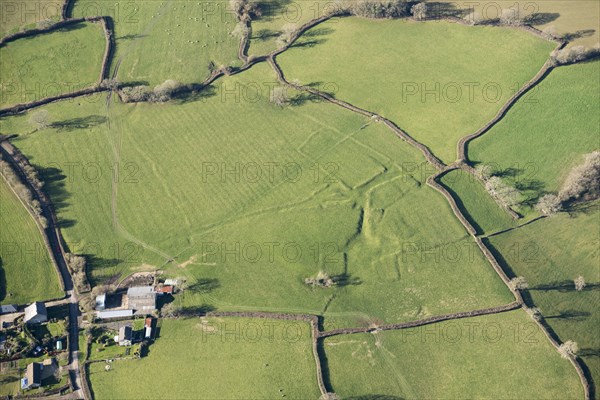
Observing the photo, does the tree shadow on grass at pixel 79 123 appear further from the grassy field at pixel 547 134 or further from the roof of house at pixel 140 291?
the grassy field at pixel 547 134

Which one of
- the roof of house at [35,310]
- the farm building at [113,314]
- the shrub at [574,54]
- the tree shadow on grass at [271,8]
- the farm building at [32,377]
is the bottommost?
the farm building at [32,377]

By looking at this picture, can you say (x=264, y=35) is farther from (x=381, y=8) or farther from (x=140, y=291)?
(x=140, y=291)

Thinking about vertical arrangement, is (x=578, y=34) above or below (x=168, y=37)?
below

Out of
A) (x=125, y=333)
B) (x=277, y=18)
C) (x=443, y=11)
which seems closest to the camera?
(x=125, y=333)

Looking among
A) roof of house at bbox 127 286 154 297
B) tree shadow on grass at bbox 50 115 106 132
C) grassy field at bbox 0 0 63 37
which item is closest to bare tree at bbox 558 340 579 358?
roof of house at bbox 127 286 154 297

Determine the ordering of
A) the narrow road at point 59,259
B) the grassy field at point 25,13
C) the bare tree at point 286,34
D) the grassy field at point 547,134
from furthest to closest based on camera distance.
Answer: the grassy field at point 25,13
the bare tree at point 286,34
the grassy field at point 547,134
the narrow road at point 59,259

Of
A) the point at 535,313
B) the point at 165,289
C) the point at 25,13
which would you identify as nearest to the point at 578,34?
the point at 535,313

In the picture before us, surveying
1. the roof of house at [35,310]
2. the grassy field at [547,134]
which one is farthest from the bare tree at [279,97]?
the roof of house at [35,310]

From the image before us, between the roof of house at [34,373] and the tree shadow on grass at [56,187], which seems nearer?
the roof of house at [34,373]
